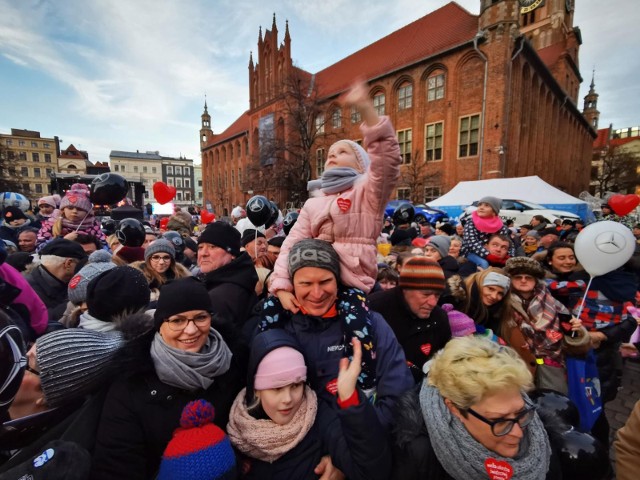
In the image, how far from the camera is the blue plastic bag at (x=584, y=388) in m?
2.43

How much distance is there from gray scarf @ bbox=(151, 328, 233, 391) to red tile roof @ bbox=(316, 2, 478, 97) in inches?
942

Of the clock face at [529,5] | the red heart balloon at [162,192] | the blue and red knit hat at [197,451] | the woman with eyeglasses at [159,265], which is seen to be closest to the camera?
the blue and red knit hat at [197,451]

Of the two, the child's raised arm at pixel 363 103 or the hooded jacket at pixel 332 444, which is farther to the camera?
the child's raised arm at pixel 363 103

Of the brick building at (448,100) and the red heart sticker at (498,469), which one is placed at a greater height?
the brick building at (448,100)

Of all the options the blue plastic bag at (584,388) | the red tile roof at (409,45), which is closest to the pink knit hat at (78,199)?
the blue plastic bag at (584,388)

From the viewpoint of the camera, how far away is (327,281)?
1690mm

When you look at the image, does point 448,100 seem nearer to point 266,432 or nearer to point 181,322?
point 181,322

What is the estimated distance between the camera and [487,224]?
14.1 feet

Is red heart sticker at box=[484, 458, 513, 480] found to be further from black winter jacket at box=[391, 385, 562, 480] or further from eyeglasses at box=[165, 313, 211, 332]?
eyeglasses at box=[165, 313, 211, 332]

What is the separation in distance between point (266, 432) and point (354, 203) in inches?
53.1

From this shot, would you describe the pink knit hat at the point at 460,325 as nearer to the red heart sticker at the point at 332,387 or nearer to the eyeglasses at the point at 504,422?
the eyeglasses at the point at 504,422

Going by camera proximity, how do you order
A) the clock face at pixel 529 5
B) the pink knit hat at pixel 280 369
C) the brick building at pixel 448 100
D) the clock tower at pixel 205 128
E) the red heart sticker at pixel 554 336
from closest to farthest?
the pink knit hat at pixel 280 369 < the red heart sticker at pixel 554 336 < the brick building at pixel 448 100 < the clock face at pixel 529 5 < the clock tower at pixel 205 128

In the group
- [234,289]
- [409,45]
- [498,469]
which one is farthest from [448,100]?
[498,469]

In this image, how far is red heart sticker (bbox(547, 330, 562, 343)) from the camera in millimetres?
2508
